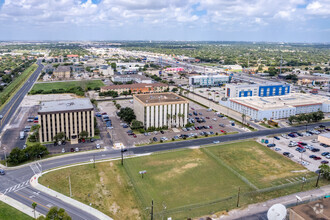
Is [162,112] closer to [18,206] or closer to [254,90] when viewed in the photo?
[18,206]

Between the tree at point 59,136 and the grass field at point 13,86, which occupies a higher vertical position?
the grass field at point 13,86

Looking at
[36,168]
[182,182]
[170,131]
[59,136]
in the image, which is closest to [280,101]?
[170,131]

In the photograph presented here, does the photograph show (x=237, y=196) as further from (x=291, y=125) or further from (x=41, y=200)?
(x=291, y=125)

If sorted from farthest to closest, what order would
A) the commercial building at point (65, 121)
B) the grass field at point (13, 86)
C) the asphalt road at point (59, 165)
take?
1. the grass field at point (13, 86)
2. the commercial building at point (65, 121)
3. the asphalt road at point (59, 165)

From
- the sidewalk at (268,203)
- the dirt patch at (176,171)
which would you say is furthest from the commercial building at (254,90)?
the sidewalk at (268,203)

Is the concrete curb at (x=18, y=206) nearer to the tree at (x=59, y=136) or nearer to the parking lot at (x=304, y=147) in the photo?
the tree at (x=59, y=136)

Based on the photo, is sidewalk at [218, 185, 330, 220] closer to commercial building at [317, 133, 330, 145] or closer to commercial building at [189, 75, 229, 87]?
commercial building at [317, 133, 330, 145]

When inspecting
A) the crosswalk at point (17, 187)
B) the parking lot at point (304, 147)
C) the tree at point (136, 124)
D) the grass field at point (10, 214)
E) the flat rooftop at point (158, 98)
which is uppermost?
the flat rooftop at point (158, 98)
